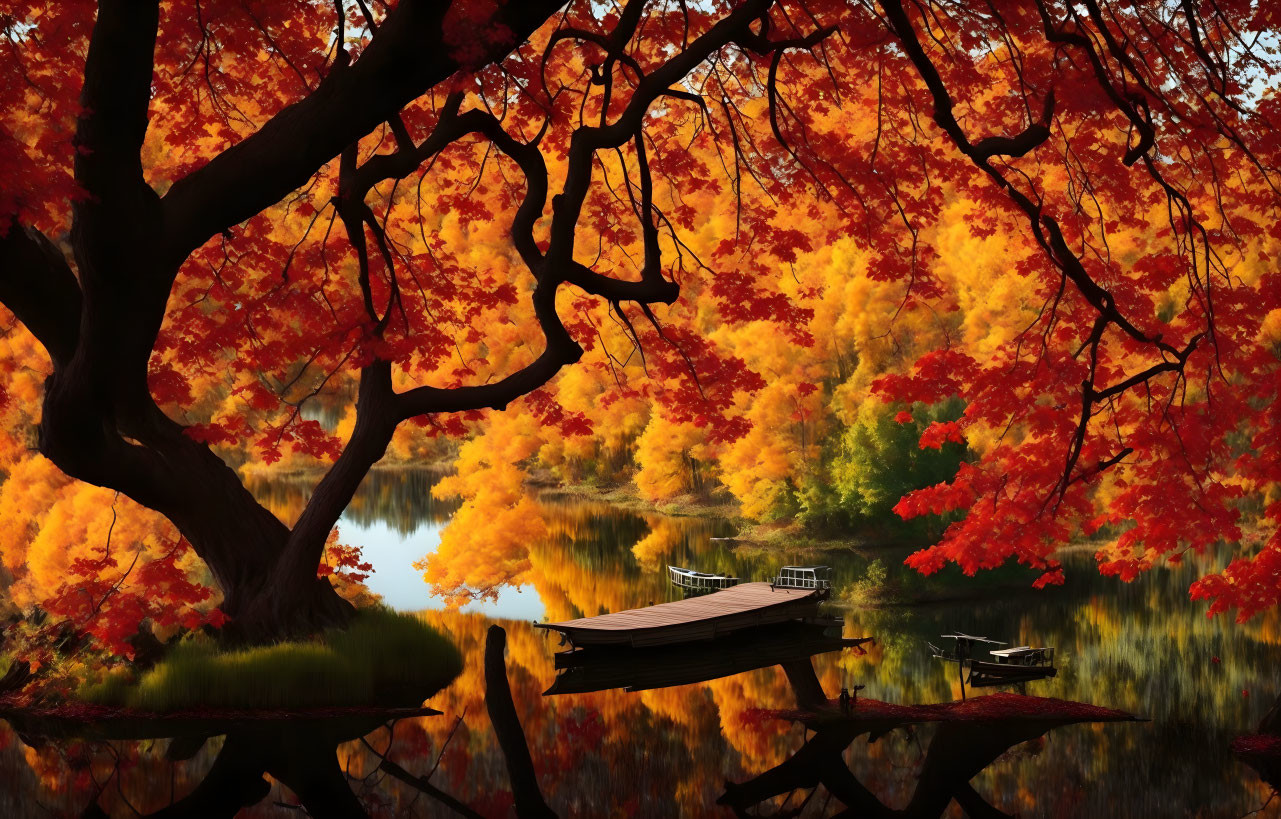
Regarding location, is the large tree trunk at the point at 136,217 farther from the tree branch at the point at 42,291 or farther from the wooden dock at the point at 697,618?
the wooden dock at the point at 697,618

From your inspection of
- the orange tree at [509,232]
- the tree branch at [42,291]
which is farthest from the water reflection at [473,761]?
the tree branch at [42,291]

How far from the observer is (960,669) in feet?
36.4

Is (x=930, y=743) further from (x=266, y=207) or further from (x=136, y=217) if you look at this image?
(x=136, y=217)

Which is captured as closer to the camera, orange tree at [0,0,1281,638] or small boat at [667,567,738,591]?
orange tree at [0,0,1281,638]

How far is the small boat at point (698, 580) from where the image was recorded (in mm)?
16797

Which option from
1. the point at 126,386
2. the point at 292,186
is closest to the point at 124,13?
the point at 292,186

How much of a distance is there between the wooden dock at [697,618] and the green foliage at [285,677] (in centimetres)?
120

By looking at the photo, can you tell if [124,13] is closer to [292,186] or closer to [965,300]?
[292,186]

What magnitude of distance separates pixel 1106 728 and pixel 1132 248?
11771mm

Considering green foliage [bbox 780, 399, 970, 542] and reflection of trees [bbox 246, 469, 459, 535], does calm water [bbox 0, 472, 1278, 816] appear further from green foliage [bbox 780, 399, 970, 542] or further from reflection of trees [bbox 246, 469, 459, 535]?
reflection of trees [bbox 246, 469, 459, 535]

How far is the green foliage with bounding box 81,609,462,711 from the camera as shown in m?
8.88

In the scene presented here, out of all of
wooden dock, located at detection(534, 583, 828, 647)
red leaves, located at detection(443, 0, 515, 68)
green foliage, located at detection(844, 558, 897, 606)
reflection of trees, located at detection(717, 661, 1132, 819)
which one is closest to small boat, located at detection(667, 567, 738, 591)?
green foliage, located at detection(844, 558, 897, 606)

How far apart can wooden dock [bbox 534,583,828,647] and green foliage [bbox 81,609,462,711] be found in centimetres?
120

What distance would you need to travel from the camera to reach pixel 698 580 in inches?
679
